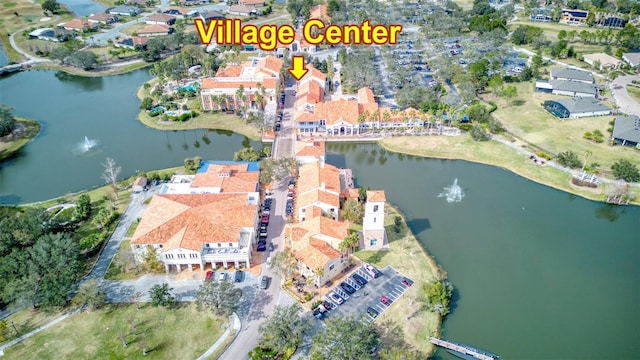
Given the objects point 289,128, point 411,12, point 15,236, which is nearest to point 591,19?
point 411,12

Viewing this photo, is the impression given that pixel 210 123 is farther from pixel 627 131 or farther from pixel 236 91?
pixel 627 131

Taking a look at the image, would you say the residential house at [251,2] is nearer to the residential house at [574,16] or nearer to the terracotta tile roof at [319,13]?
the terracotta tile roof at [319,13]

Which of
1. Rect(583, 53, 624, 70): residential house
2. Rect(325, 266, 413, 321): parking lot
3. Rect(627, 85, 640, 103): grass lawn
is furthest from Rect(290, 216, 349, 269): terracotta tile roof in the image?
Rect(583, 53, 624, 70): residential house

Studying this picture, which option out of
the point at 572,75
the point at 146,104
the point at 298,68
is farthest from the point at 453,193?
the point at 146,104

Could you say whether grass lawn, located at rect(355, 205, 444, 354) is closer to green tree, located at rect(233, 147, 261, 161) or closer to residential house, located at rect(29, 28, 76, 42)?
green tree, located at rect(233, 147, 261, 161)

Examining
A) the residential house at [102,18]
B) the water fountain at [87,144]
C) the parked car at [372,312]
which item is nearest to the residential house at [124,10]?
the residential house at [102,18]

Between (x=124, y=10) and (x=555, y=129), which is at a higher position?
(x=124, y=10)
